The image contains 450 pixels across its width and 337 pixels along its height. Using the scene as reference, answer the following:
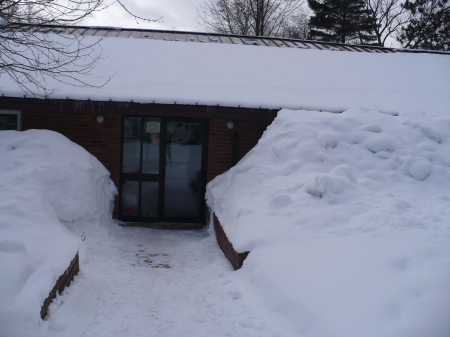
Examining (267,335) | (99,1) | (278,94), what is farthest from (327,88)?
(267,335)

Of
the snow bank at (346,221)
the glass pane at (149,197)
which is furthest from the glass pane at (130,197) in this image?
the snow bank at (346,221)

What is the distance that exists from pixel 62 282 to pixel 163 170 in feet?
13.8

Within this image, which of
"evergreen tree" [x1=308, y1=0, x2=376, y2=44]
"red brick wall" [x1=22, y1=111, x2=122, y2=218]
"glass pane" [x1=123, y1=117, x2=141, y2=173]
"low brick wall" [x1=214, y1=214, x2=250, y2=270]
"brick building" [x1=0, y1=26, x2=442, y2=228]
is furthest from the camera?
"evergreen tree" [x1=308, y1=0, x2=376, y2=44]

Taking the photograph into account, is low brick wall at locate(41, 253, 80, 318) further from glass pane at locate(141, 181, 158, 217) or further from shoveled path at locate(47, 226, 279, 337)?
glass pane at locate(141, 181, 158, 217)

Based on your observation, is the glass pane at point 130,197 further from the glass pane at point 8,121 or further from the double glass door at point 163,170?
the glass pane at point 8,121

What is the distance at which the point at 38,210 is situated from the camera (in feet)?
15.5

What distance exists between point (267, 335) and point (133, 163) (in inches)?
212

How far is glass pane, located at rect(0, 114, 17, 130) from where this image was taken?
7324 mm

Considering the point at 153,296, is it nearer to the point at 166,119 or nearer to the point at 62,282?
the point at 62,282

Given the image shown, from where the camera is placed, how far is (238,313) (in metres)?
3.47

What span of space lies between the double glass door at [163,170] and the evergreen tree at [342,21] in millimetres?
21219

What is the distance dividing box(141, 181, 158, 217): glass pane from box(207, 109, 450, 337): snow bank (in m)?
1.32

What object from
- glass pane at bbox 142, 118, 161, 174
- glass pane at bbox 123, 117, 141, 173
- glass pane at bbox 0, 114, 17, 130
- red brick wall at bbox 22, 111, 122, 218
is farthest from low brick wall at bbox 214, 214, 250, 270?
glass pane at bbox 0, 114, 17, 130

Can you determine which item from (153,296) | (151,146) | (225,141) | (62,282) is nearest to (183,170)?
(151,146)
